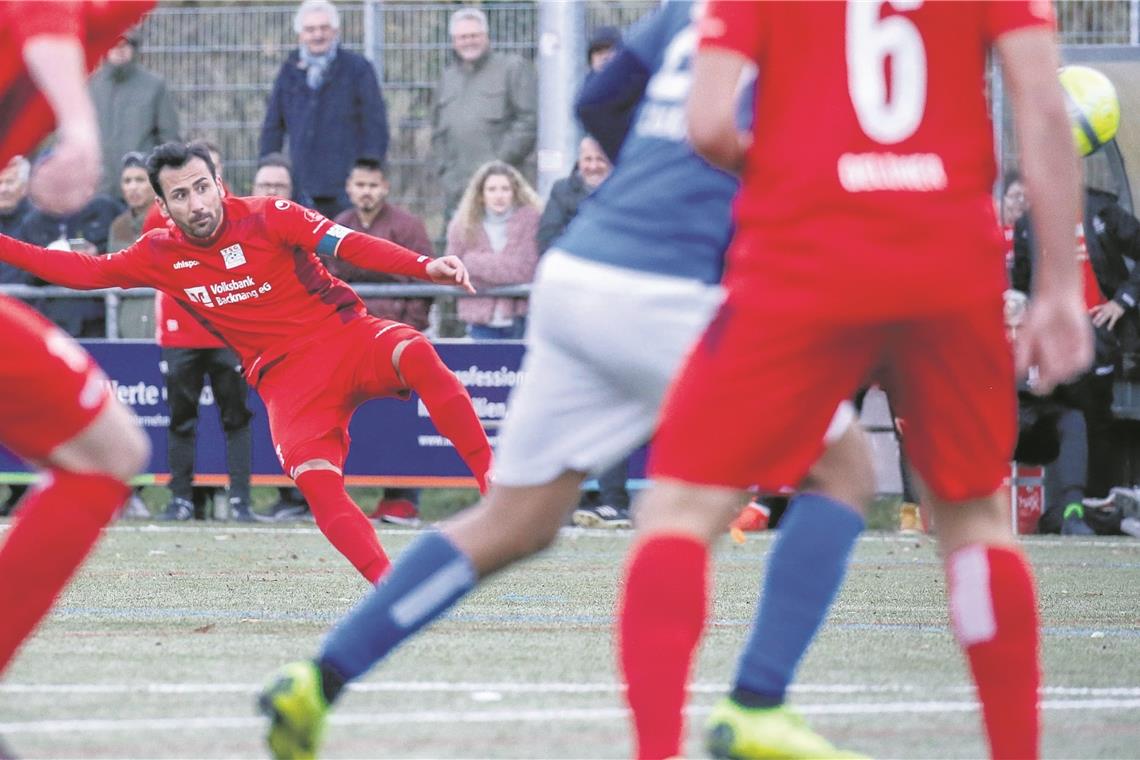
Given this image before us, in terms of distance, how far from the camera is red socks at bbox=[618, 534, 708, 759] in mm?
4160

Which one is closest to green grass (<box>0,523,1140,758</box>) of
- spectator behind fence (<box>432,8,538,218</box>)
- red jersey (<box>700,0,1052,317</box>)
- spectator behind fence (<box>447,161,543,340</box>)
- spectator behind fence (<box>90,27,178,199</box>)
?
red jersey (<box>700,0,1052,317</box>)

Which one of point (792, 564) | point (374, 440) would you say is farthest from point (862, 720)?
point (374, 440)

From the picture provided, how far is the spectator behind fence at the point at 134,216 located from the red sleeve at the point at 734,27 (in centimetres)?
1072

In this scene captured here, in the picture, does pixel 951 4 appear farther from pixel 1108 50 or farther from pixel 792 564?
pixel 1108 50

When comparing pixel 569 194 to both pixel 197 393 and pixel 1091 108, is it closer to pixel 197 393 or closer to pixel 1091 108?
pixel 197 393

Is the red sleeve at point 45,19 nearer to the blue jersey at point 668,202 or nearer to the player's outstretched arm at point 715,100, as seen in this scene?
the blue jersey at point 668,202

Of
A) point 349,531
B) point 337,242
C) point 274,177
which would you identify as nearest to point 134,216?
point 274,177

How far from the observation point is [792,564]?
15.1 feet

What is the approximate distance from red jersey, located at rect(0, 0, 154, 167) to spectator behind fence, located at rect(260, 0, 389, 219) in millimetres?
10031

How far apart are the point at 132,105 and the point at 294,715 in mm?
11529

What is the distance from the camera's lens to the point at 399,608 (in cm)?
460

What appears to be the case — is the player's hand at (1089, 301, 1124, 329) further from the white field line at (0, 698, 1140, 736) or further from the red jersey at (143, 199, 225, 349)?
Answer: the white field line at (0, 698, 1140, 736)

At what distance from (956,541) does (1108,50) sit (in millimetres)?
10515

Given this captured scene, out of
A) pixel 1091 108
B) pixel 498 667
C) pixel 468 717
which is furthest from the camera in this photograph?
pixel 1091 108
